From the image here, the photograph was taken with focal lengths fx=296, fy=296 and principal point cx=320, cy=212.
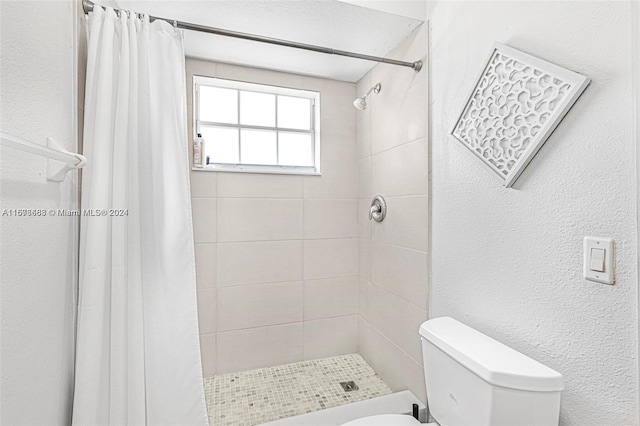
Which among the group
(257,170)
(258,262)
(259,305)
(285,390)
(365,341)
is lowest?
(285,390)

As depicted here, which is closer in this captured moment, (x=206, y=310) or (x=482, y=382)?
(x=482, y=382)

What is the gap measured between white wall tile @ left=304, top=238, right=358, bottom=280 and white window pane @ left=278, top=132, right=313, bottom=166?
0.57 meters

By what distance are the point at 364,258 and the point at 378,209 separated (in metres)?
0.43

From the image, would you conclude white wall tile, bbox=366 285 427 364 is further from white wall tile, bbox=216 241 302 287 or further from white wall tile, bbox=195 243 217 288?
white wall tile, bbox=195 243 217 288

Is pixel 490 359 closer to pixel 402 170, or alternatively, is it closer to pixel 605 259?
pixel 605 259

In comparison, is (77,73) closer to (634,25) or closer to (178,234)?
(178,234)

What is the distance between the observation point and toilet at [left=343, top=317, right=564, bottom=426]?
0.77 metres

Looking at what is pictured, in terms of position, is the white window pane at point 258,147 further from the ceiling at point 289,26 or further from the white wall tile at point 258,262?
the white wall tile at point 258,262

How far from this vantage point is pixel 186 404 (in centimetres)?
110

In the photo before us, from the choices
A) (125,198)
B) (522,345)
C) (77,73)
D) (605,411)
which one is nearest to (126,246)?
(125,198)

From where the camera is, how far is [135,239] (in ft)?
3.46

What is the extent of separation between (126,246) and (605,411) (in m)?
1.47

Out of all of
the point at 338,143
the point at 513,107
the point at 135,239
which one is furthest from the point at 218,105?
the point at 513,107

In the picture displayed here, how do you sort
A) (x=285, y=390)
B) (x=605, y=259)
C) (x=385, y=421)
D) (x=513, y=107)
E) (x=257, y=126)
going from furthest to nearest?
(x=257, y=126)
(x=285, y=390)
(x=385, y=421)
(x=513, y=107)
(x=605, y=259)
